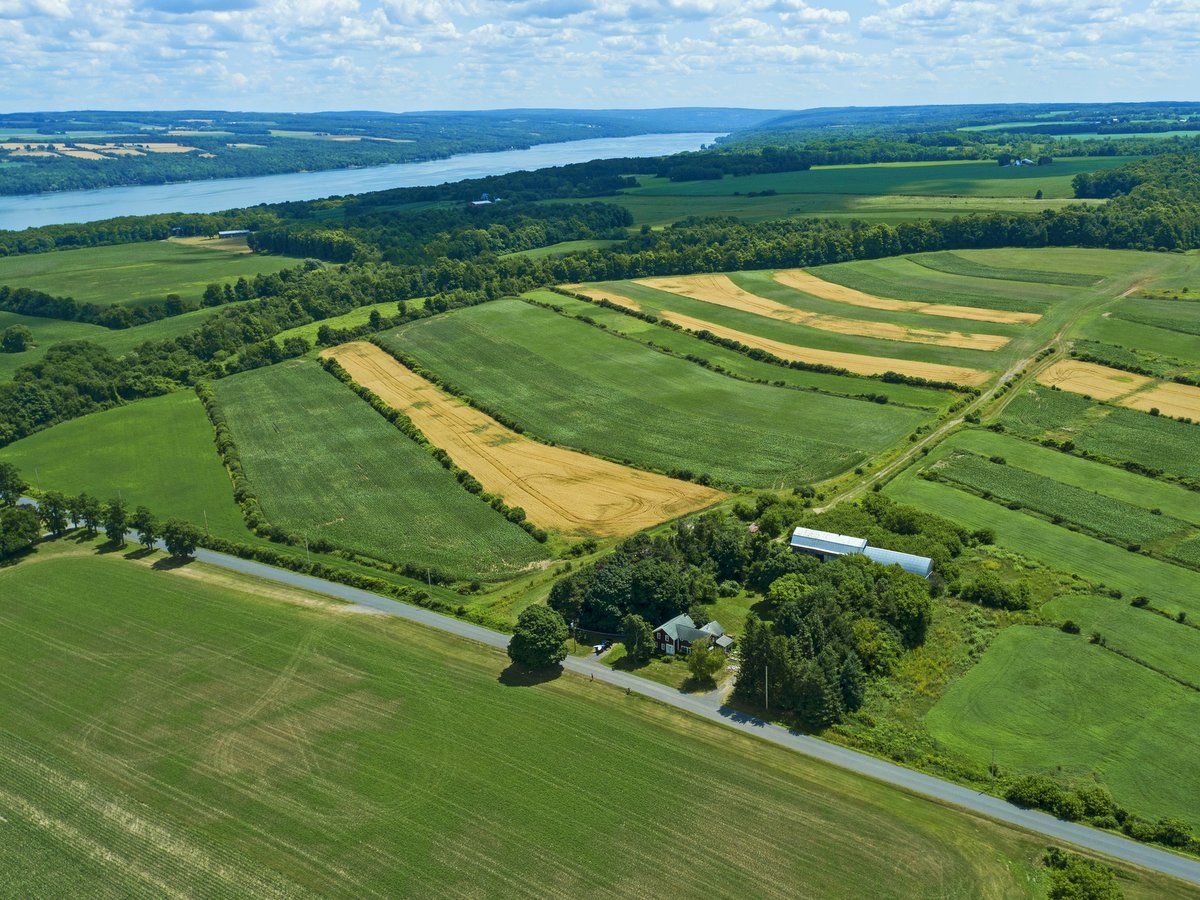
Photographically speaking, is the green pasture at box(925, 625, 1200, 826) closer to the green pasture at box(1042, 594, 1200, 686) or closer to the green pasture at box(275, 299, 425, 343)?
the green pasture at box(1042, 594, 1200, 686)

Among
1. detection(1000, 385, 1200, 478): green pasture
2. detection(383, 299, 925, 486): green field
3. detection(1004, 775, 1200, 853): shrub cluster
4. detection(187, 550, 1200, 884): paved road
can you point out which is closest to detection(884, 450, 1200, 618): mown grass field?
detection(383, 299, 925, 486): green field

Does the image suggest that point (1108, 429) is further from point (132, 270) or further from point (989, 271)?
point (132, 270)

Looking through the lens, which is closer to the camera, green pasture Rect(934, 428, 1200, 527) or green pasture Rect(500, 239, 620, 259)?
green pasture Rect(934, 428, 1200, 527)

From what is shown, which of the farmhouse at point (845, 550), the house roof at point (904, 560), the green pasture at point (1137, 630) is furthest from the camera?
the farmhouse at point (845, 550)

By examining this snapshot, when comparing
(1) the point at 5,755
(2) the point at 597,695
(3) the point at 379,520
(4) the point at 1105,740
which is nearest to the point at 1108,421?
(4) the point at 1105,740

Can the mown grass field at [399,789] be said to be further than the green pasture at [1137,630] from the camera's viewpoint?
No

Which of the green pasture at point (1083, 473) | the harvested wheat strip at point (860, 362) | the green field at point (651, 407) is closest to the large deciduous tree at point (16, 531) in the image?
the green field at point (651, 407)

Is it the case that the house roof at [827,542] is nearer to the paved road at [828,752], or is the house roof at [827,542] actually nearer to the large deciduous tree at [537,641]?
the paved road at [828,752]
